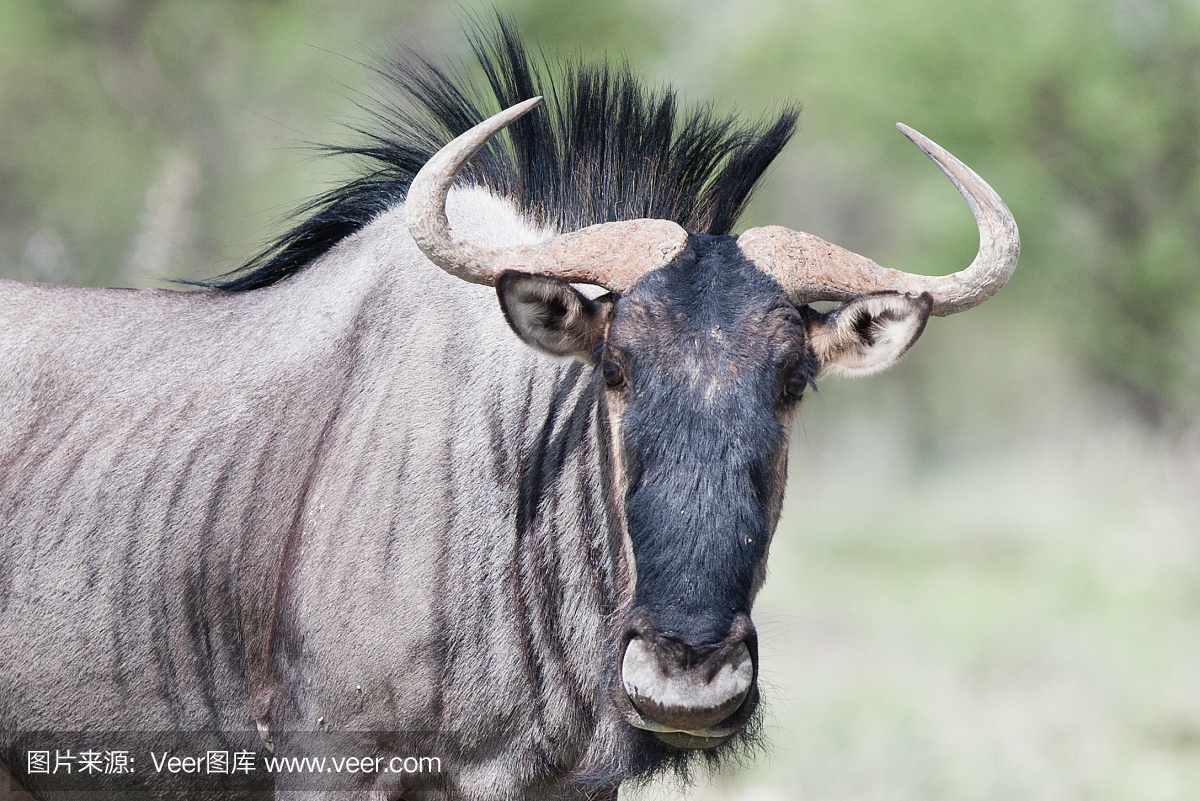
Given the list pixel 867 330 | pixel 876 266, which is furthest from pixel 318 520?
pixel 876 266

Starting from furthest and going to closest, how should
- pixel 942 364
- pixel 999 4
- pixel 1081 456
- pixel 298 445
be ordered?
pixel 942 364
pixel 999 4
pixel 1081 456
pixel 298 445

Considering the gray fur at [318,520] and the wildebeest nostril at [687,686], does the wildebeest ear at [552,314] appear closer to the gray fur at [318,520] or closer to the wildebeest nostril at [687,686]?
the gray fur at [318,520]

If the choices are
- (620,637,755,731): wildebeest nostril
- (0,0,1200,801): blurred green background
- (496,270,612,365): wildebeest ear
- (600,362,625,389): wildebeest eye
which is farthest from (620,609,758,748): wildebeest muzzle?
(0,0,1200,801): blurred green background

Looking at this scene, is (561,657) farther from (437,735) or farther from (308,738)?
(308,738)

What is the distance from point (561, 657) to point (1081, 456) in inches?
635

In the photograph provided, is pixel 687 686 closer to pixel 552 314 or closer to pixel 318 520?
pixel 552 314

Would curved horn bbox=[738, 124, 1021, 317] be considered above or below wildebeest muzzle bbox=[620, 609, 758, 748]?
above

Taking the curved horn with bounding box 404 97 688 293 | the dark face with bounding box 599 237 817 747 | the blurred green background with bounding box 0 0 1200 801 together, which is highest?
the curved horn with bounding box 404 97 688 293

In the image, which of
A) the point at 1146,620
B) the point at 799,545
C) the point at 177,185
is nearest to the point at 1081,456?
the point at 799,545

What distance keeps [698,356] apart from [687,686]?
924 millimetres

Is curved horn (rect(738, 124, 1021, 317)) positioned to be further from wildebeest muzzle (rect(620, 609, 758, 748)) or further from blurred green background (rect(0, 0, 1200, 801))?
blurred green background (rect(0, 0, 1200, 801))

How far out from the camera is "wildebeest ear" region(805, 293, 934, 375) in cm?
364

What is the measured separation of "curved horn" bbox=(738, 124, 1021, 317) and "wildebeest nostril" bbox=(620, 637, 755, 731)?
1.18 meters

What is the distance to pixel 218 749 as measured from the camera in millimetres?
4152
